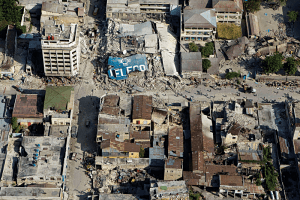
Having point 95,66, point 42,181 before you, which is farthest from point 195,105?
point 42,181

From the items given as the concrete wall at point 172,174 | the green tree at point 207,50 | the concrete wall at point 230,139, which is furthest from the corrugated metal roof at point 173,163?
the green tree at point 207,50

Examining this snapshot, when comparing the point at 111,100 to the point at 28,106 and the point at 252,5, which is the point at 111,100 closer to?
the point at 28,106

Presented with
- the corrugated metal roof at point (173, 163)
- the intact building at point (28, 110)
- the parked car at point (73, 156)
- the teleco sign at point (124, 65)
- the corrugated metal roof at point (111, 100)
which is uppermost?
the teleco sign at point (124, 65)

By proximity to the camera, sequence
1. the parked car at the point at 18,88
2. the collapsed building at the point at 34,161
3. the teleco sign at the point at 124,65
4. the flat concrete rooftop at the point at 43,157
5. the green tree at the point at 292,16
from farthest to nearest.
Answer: the green tree at the point at 292,16 → the teleco sign at the point at 124,65 → the parked car at the point at 18,88 → the flat concrete rooftop at the point at 43,157 → the collapsed building at the point at 34,161

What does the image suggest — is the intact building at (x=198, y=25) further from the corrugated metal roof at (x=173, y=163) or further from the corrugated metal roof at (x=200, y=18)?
the corrugated metal roof at (x=173, y=163)

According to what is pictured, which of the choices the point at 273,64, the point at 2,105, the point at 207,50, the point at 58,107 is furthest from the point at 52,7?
the point at 273,64

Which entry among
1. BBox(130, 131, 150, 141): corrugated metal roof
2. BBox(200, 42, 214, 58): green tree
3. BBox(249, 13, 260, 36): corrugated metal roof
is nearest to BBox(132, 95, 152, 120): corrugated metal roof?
BBox(130, 131, 150, 141): corrugated metal roof
